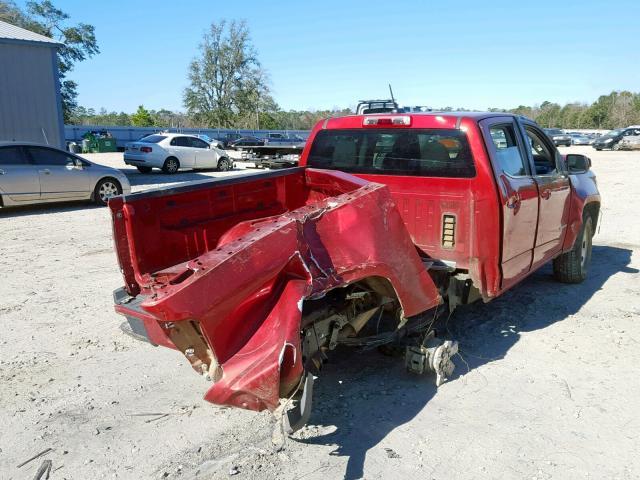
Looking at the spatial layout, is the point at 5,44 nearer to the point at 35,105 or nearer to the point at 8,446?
the point at 35,105

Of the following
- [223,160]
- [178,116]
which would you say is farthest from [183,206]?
[178,116]

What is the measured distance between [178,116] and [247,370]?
75459mm

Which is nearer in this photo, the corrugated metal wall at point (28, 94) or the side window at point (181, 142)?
the corrugated metal wall at point (28, 94)

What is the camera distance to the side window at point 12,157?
452 inches

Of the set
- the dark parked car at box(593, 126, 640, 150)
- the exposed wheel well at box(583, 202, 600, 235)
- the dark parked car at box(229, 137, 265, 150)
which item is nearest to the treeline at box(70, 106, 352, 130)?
the dark parked car at box(229, 137, 265, 150)

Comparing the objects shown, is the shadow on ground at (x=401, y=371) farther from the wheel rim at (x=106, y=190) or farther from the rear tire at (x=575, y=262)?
the wheel rim at (x=106, y=190)

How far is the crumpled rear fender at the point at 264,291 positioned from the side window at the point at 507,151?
1923 mm

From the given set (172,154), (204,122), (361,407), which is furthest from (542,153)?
(204,122)

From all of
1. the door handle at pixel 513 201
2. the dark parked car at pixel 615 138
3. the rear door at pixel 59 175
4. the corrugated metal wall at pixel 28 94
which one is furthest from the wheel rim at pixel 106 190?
the dark parked car at pixel 615 138

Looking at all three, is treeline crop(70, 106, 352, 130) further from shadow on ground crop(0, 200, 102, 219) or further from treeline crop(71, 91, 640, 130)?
shadow on ground crop(0, 200, 102, 219)

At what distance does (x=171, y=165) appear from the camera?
22750mm

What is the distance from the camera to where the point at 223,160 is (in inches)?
972

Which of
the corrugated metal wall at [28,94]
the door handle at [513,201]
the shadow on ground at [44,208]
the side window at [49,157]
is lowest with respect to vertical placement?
the shadow on ground at [44,208]

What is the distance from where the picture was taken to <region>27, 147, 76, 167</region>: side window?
12.0 meters
